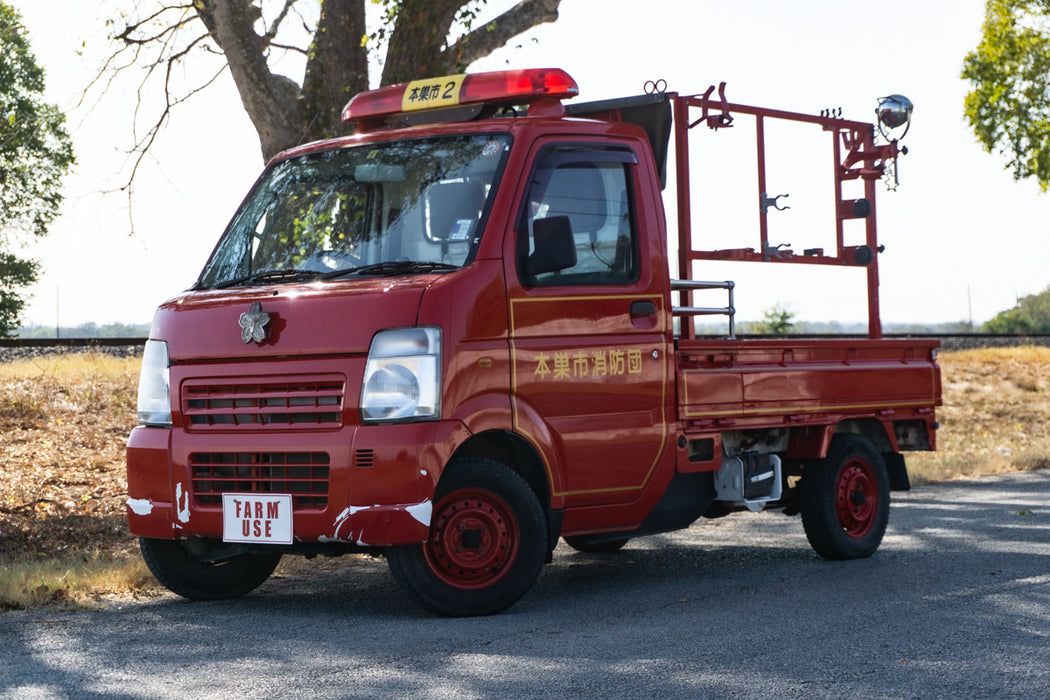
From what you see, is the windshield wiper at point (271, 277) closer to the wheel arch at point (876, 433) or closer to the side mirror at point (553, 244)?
the side mirror at point (553, 244)

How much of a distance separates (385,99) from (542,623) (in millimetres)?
3211

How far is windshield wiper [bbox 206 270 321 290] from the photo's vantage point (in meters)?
6.84

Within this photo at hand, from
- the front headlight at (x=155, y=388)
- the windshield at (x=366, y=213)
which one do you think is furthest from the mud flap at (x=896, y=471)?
the front headlight at (x=155, y=388)

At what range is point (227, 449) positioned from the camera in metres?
6.55

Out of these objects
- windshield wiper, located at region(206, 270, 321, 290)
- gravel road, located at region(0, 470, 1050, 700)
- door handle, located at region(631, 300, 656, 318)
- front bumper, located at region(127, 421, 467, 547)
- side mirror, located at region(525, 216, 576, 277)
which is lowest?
gravel road, located at region(0, 470, 1050, 700)

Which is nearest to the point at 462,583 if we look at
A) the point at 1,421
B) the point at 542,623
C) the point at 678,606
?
the point at 542,623

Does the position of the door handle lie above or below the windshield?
below

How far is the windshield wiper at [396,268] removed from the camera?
6578mm

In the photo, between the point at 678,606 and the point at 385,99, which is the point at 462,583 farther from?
the point at 385,99

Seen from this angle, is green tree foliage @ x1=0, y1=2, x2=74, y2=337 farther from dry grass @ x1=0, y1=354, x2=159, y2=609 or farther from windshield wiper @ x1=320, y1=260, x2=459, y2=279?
windshield wiper @ x1=320, y1=260, x2=459, y2=279

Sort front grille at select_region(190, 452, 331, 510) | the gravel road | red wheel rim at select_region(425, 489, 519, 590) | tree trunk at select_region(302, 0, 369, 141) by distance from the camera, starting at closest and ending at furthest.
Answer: the gravel road → front grille at select_region(190, 452, 331, 510) → red wheel rim at select_region(425, 489, 519, 590) → tree trunk at select_region(302, 0, 369, 141)

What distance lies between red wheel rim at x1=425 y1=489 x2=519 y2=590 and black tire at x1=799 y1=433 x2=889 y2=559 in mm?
2859

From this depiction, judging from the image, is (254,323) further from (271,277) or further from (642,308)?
(642,308)

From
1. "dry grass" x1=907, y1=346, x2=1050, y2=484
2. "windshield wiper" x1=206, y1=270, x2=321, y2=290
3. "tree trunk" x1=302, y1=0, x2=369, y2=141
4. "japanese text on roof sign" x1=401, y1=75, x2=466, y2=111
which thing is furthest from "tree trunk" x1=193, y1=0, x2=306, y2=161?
"dry grass" x1=907, y1=346, x2=1050, y2=484
